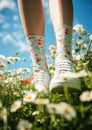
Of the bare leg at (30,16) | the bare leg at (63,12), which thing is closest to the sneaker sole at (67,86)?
the bare leg at (63,12)

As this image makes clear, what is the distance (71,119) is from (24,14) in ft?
5.32

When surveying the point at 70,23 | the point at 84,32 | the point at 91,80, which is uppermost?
the point at 84,32

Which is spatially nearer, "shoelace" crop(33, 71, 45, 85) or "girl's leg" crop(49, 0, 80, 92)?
"girl's leg" crop(49, 0, 80, 92)

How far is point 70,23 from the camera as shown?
9.15 ft

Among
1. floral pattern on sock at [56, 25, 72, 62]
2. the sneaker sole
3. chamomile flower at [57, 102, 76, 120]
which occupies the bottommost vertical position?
chamomile flower at [57, 102, 76, 120]

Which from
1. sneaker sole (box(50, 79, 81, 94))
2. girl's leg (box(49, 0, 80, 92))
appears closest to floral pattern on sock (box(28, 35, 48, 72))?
girl's leg (box(49, 0, 80, 92))

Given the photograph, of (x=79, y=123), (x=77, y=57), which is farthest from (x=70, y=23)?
(x=79, y=123)

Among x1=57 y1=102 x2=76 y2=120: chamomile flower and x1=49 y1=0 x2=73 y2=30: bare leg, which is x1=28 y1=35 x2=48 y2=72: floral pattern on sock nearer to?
x1=49 y1=0 x2=73 y2=30: bare leg

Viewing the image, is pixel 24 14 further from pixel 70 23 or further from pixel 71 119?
pixel 71 119

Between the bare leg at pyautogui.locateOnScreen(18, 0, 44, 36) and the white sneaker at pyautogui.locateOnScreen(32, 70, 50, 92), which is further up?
the bare leg at pyautogui.locateOnScreen(18, 0, 44, 36)

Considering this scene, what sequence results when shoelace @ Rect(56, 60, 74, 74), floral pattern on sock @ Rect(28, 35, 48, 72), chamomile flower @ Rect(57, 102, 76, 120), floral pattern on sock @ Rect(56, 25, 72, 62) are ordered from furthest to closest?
floral pattern on sock @ Rect(28, 35, 48, 72) → floral pattern on sock @ Rect(56, 25, 72, 62) → shoelace @ Rect(56, 60, 74, 74) → chamomile flower @ Rect(57, 102, 76, 120)

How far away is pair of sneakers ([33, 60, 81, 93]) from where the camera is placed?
225 cm

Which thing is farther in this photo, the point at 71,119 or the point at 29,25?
the point at 29,25

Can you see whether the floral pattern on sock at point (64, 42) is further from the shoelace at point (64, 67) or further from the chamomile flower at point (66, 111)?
the chamomile flower at point (66, 111)
